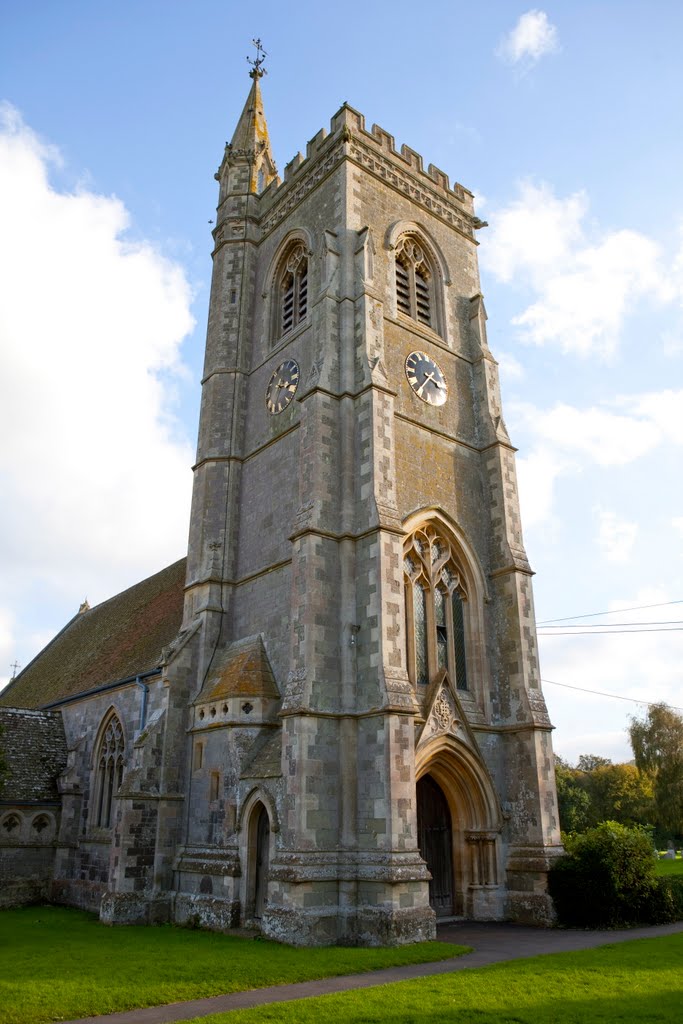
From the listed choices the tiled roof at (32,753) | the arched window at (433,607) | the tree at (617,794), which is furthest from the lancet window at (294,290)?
the tree at (617,794)

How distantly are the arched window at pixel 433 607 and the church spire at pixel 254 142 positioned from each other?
601 inches

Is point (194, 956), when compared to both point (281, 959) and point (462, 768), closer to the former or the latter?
point (281, 959)

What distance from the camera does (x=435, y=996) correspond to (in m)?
9.46

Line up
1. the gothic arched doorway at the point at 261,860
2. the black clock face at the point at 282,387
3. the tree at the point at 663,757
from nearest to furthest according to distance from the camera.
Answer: the gothic arched doorway at the point at 261,860 < the black clock face at the point at 282,387 < the tree at the point at 663,757

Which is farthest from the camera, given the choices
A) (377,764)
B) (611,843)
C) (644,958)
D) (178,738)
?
(178,738)

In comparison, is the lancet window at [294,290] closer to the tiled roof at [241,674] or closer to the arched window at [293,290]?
the arched window at [293,290]

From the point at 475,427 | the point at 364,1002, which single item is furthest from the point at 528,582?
the point at 364,1002

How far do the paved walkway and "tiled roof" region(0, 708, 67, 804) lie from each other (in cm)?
1409

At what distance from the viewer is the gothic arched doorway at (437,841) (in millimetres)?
17391

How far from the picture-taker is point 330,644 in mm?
16266

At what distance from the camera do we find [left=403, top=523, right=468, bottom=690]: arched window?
1806cm

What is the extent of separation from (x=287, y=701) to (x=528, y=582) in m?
7.83

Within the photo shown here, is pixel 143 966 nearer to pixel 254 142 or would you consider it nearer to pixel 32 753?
pixel 32 753

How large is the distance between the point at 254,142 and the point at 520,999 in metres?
28.0
